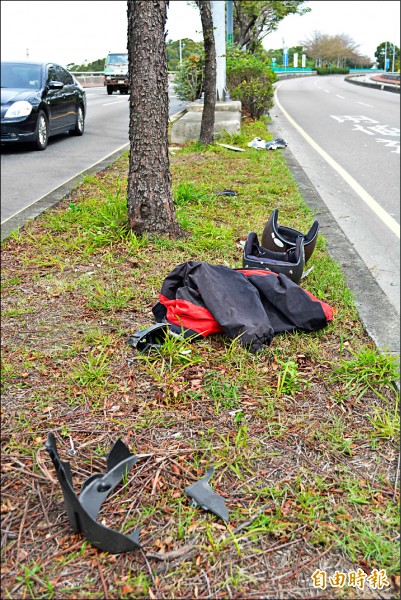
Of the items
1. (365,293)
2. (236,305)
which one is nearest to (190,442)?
(236,305)

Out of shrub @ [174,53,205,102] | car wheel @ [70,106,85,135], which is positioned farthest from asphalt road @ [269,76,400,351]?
car wheel @ [70,106,85,135]

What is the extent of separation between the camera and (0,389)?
2654 millimetres

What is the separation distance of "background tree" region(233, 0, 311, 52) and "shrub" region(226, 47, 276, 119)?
1610 cm

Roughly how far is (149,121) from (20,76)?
783 centimetres

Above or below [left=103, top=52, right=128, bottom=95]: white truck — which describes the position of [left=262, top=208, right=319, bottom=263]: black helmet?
below

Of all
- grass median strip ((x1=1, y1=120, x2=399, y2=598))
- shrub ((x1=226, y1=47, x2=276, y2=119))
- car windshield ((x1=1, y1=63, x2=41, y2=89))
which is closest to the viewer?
grass median strip ((x1=1, y1=120, x2=399, y2=598))

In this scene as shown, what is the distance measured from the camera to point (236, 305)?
3145 mm

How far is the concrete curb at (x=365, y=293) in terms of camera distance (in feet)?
10.5

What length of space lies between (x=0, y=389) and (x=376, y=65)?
129m

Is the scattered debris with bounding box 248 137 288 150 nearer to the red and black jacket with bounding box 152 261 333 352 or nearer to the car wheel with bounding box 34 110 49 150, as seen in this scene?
the car wheel with bounding box 34 110 49 150

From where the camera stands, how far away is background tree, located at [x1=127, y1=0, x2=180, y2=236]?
441 cm

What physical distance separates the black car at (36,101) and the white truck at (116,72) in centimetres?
1561

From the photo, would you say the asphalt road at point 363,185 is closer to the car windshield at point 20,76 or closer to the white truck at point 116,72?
the car windshield at point 20,76

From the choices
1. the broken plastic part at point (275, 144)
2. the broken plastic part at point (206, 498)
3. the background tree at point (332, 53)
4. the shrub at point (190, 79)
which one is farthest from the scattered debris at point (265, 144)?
the background tree at point (332, 53)
